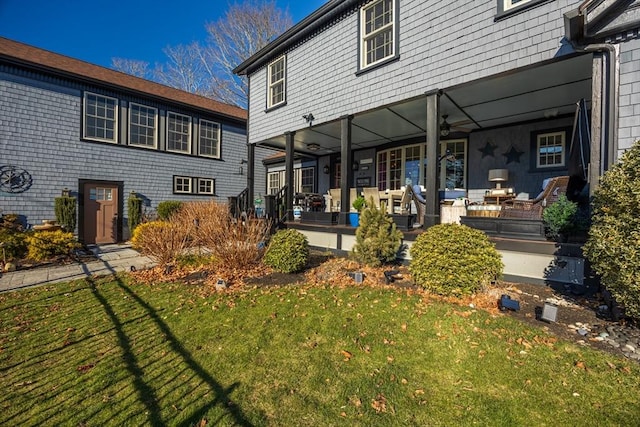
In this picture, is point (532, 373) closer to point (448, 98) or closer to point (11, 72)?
point (448, 98)

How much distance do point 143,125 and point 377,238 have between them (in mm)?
10753

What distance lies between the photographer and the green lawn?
6.75 feet

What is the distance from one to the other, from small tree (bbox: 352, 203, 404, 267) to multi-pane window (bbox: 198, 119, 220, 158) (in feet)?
33.4

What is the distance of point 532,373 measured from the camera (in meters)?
2.41

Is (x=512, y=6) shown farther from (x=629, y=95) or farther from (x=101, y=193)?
(x=101, y=193)

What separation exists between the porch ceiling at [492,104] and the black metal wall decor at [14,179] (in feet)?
27.2

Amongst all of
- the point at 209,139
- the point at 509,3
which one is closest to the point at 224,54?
the point at 209,139

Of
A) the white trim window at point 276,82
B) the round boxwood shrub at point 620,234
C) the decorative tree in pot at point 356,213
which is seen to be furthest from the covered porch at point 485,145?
the white trim window at point 276,82

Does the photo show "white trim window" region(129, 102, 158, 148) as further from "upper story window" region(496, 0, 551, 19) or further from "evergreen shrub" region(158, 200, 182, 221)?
"upper story window" region(496, 0, 551, 19)

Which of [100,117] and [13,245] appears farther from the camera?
[100,117]

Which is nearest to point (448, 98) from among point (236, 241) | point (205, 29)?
point (236, 241)

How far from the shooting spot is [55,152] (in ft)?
30.7

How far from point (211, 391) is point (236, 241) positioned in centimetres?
353

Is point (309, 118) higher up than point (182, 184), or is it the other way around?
point (309, 118)
